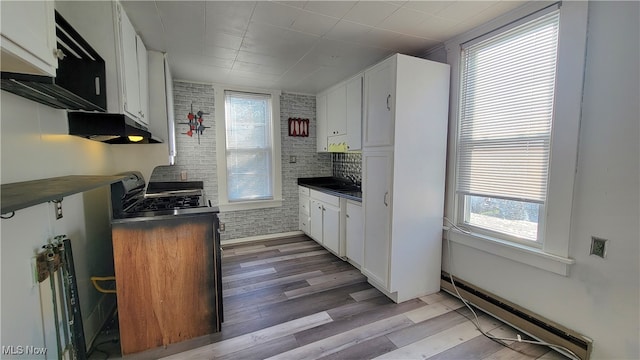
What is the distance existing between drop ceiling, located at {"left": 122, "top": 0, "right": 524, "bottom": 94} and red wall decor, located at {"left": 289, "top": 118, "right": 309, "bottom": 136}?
43.4 inches

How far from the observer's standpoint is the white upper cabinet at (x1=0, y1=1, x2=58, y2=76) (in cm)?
69

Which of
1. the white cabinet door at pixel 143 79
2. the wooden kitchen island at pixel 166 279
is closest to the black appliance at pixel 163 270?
the wooden kitchen island at pixel 166 279

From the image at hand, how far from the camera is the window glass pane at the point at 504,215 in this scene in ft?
6.28

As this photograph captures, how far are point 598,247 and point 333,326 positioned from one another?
1831 mm

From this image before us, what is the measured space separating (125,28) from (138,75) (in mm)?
384

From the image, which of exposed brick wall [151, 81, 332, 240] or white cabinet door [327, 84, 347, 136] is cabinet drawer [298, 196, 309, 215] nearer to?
exposed brick wall [151, 81, 332, 240]

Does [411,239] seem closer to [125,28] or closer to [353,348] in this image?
[353,348]

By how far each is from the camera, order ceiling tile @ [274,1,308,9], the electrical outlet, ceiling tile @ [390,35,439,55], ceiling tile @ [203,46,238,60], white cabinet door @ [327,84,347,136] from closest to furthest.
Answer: the electrical outlet
ceiling tile @ [274,1,308,9]
ceiling tile @ [390,35,439,55]
ceiling tile @ [203,46,238,60]
white cabinet door @ [327,84,347,136]

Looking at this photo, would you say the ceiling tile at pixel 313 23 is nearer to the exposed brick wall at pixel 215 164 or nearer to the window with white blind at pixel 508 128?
the window with white blind at pixel 508 128

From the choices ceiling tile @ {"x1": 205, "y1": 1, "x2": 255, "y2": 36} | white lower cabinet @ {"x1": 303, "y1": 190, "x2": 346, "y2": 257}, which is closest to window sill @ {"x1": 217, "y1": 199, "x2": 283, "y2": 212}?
white lower cabinet @ {"x1": 303, "y1": 190, "x2": 346, "y2": 257}

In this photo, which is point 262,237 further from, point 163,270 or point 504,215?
point 504,215

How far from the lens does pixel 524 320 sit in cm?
191

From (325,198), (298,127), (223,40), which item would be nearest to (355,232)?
(325,198)

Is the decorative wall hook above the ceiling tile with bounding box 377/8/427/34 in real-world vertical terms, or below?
below
